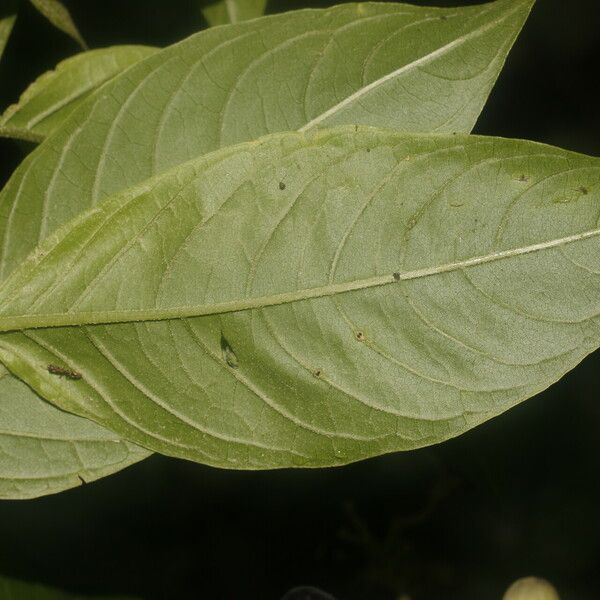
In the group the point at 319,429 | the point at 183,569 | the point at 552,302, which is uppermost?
the point at 552,302

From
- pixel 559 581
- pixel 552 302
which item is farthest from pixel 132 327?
pixel 559 581

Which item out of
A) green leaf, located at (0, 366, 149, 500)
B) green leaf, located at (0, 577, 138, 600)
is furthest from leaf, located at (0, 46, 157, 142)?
green leaf, located at (0, 577, 138, 600)

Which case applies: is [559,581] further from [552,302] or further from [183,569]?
[552,302]

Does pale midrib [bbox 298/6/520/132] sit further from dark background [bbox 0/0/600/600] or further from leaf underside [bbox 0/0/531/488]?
dark background [bbox 0/0/600/600]

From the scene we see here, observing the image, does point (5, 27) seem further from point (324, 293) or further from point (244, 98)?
point (324, 293)

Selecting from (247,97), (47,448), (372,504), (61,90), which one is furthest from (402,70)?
(372,504)

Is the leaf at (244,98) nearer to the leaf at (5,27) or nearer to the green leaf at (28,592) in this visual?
the leaf at (5,27)
